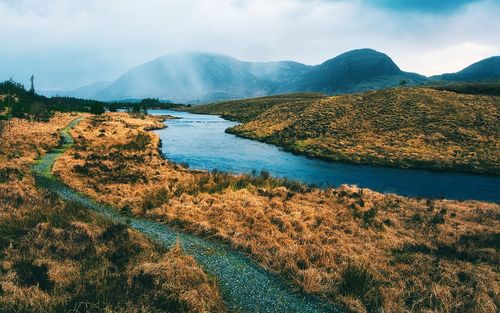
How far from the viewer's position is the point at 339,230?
59.0 ft

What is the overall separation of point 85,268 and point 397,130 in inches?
2294

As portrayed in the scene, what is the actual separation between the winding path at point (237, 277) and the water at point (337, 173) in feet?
66.2

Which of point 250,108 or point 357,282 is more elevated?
point 250,108

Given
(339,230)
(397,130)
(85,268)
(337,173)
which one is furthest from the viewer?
(397,130)

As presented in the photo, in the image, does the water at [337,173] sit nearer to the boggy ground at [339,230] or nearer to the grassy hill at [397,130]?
the grassy hill at [397,130]

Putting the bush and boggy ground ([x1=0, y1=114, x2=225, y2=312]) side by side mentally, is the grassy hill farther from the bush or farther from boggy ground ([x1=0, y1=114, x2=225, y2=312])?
boggy ground ([x1=0, y1=114, x2=225, y2=312])

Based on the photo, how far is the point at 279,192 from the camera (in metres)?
25.2

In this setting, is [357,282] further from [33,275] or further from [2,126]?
[2,126]

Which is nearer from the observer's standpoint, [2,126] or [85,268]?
[85,268]

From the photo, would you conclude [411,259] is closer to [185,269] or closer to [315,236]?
[315,236]

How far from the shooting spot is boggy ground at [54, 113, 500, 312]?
11555mm

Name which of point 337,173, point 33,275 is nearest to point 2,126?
A: point 33,275

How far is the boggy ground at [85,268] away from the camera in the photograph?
32.0 feet

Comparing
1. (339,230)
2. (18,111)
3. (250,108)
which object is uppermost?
(250,108)
